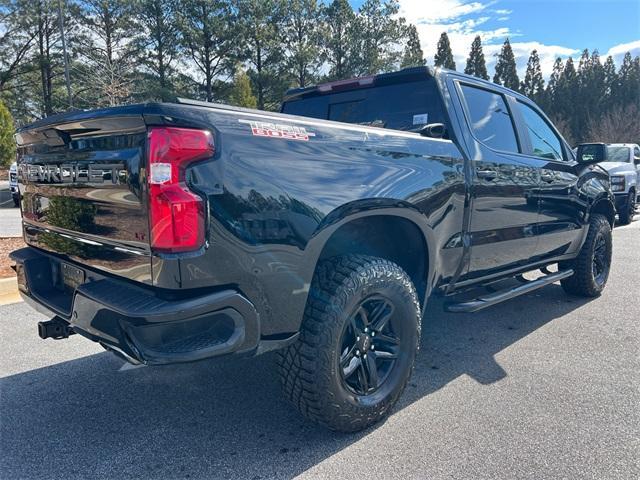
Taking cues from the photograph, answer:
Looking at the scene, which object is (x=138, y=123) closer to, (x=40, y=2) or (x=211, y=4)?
(x=211, y=4)

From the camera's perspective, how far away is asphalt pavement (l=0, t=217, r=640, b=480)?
2238 mm

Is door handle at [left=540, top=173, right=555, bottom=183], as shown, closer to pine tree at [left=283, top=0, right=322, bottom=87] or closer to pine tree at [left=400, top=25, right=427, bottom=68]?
pine tree at [left=283, top=0, right=322, bottom=87]

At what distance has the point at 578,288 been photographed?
491 cm

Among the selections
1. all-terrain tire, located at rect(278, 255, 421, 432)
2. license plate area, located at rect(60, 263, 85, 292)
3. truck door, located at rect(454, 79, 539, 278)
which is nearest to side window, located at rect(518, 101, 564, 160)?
truck door, located at rect(454, 79, 539, 278)

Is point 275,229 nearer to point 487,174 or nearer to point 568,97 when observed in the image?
point 487,174

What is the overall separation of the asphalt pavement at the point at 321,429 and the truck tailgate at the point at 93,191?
0.97 metres

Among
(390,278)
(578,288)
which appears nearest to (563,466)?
(390,278)

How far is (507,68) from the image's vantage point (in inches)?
1953

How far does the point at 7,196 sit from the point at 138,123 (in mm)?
20873

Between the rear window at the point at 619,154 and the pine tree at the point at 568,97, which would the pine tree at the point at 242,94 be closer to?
the rear window at the point at 619,154

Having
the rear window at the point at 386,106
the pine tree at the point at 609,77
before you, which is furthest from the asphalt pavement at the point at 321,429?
the pine tree at the point at 609,77

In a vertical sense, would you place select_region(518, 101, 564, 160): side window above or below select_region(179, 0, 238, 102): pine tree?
below

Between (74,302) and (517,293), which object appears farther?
(517,293)

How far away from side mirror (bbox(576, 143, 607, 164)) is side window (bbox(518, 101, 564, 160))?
0.22 meters
